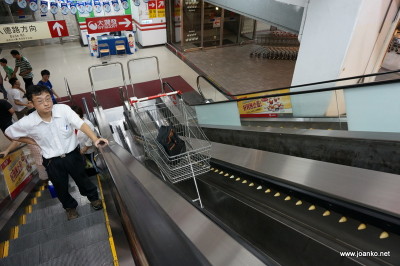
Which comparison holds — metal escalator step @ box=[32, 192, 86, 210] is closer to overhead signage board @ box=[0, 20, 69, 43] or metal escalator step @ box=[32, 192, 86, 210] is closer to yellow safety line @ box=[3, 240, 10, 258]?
yellow safety line @ box=[3, 240, 10, 258]

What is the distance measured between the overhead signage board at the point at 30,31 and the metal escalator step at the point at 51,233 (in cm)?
822

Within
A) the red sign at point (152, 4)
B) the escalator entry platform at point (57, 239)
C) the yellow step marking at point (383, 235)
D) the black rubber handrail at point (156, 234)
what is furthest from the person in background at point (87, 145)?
the red sign at point (152, 4)

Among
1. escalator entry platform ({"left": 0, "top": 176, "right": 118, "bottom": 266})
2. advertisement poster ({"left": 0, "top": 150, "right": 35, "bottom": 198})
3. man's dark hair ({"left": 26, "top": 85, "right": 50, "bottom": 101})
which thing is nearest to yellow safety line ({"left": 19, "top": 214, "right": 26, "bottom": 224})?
escalator entry platform ({"left": 0, "top": 176, "right": 118, "bottom": 266})

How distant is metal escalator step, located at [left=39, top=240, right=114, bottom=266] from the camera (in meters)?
1.73

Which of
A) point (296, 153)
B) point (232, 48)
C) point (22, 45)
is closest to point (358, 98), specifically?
point (296, 153)

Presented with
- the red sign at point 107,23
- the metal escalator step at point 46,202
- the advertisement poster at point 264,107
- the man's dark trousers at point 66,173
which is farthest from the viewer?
the red sign at point 107,23

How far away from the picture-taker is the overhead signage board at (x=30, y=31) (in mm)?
8039

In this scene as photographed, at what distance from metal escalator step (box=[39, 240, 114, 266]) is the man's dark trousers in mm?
1161

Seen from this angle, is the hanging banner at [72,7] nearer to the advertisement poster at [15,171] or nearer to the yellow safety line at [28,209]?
the advertisement poster at [15,171]

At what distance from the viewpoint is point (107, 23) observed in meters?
10.6

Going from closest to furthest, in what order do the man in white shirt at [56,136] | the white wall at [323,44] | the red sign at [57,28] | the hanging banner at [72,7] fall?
1. the man in white shirt at [56,136]
2. the white wall at [323,44]
3. the red sign at [57,28]
4. the hanging banner at [72,7]

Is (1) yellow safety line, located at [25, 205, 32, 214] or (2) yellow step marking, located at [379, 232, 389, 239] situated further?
(1) yellow safety line, located at [25, 205, 32, 214]

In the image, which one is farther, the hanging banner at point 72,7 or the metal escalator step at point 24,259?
the hanging banner at point 72,7

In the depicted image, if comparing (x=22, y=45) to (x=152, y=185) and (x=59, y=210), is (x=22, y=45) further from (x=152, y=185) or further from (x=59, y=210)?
(x=152, y=185)
